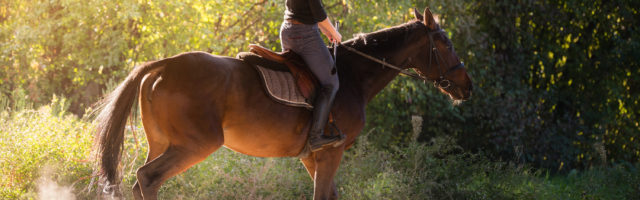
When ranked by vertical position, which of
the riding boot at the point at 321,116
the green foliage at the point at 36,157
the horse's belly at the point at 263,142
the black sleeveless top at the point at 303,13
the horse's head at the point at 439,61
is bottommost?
the green foliage at the point at 36,157

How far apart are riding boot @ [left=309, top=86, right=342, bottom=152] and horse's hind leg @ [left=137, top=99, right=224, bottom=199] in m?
0.81

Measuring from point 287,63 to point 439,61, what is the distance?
1496 mm

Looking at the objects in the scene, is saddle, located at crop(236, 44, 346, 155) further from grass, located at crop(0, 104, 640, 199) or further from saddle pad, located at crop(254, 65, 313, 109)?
grass, located at crop(0, 104, 640, 199)

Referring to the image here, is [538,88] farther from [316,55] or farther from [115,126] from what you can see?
[115,126]

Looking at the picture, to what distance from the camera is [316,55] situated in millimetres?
4457

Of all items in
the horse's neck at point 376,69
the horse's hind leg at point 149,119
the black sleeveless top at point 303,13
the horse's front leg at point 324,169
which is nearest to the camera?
the horse's hind leg at point 149,119

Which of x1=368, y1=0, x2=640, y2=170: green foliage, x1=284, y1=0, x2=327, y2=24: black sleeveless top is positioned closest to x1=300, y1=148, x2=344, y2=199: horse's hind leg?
x1=284, y1=0, x2=327, y2=24: black sleeveless top

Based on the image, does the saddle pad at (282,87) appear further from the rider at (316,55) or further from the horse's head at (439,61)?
the horse's head at (439,61)

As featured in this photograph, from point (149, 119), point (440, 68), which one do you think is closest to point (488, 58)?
point (440, 68)

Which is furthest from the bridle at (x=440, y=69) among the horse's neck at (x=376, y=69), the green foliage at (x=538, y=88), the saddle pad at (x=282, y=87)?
the green foliage at (x=538, y=88)

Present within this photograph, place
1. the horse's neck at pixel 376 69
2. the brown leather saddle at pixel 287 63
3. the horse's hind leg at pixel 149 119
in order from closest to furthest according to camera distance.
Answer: the horse's hind leg at pixel 149 119 → the brown leather saddle at pixel 287 63 → the horse's neck at pixel 376 69

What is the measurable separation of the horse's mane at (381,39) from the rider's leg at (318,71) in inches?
21.6

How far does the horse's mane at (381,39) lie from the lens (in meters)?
4.96

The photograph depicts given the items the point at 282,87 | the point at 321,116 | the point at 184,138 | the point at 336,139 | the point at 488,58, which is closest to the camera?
the point at 184,138
